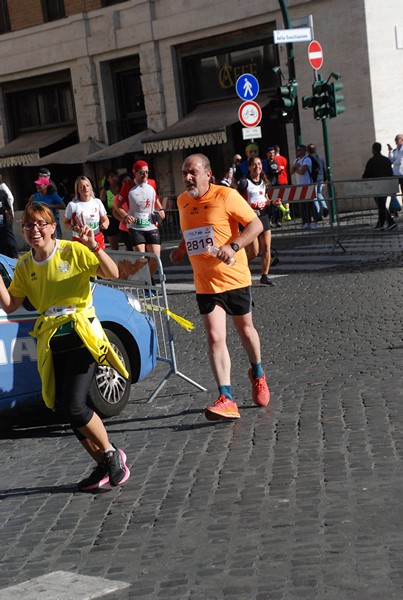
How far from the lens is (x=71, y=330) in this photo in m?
6.62

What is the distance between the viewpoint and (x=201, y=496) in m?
6.26

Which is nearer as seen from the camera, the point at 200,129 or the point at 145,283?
the point at 145,283

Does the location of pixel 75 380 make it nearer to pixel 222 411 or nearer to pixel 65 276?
pixel 65 276

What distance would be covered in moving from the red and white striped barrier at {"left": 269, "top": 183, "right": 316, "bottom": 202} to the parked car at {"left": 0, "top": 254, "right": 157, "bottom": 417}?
1006cm

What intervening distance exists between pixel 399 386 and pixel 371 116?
2125 cm

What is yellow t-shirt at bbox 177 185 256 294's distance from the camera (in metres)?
8.12

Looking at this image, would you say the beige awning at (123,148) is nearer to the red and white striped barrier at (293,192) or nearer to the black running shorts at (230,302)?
the red and white striped barrier at (293,192)

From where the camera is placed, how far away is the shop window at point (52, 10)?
36750mm

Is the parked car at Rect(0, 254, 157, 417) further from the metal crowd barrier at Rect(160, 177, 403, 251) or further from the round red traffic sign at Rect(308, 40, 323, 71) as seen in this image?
the round red traffic sign at Rect(308, 40, 323, 71)

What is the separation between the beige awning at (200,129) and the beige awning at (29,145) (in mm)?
5081

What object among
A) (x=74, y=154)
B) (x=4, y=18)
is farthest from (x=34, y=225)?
(x=4, y=18)

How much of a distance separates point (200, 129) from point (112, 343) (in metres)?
22.9

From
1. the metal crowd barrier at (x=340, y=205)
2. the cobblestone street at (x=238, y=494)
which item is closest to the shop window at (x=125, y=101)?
the metal crowd barrier at (x=340, y=205)

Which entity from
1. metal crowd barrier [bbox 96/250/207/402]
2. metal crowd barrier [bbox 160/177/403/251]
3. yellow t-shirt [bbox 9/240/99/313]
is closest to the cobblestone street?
metal crowd barrier [bbox 96/250/207/402]
